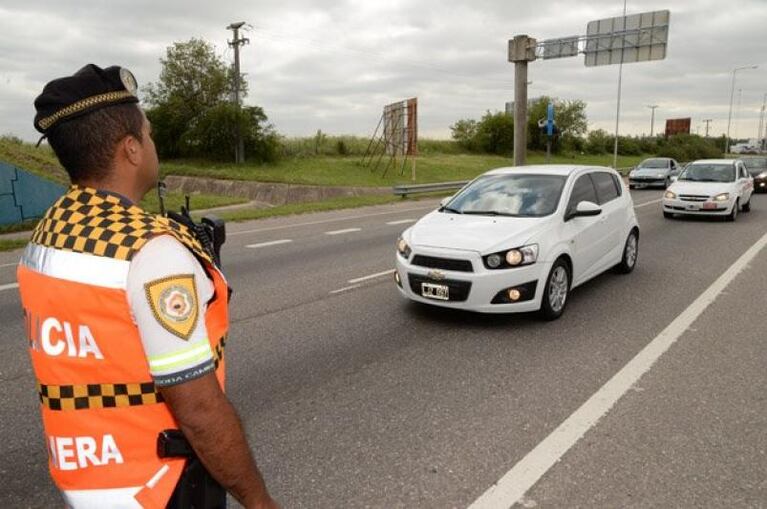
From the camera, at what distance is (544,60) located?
86.6 feet

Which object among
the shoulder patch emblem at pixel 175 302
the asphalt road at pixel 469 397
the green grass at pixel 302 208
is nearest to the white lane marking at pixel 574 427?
the asphalt road at pixel 469 397

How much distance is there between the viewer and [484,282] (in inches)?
222

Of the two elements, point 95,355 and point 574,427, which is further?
point 574,427

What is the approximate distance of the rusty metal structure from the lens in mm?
28525

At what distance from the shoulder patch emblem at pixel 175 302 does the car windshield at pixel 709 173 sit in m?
17.3

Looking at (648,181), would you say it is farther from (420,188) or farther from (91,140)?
(91,140)

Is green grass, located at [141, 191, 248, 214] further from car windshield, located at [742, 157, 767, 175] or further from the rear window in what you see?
car windshield, located at [742, 157, 767, 175]

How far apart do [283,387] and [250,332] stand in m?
1.48

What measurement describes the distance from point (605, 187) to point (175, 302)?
7.51 meters

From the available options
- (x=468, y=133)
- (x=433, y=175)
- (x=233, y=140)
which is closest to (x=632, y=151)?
(x=468, y=133)

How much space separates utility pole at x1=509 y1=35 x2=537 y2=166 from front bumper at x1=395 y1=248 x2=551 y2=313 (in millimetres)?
22723

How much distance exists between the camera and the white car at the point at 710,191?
14461 millimetres

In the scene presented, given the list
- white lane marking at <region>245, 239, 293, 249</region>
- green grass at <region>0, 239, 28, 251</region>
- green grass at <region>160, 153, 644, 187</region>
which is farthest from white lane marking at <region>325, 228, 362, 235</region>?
green grass at <region>160, 153, 644, 187</region>

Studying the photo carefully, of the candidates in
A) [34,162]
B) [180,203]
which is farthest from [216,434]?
[34,162]
